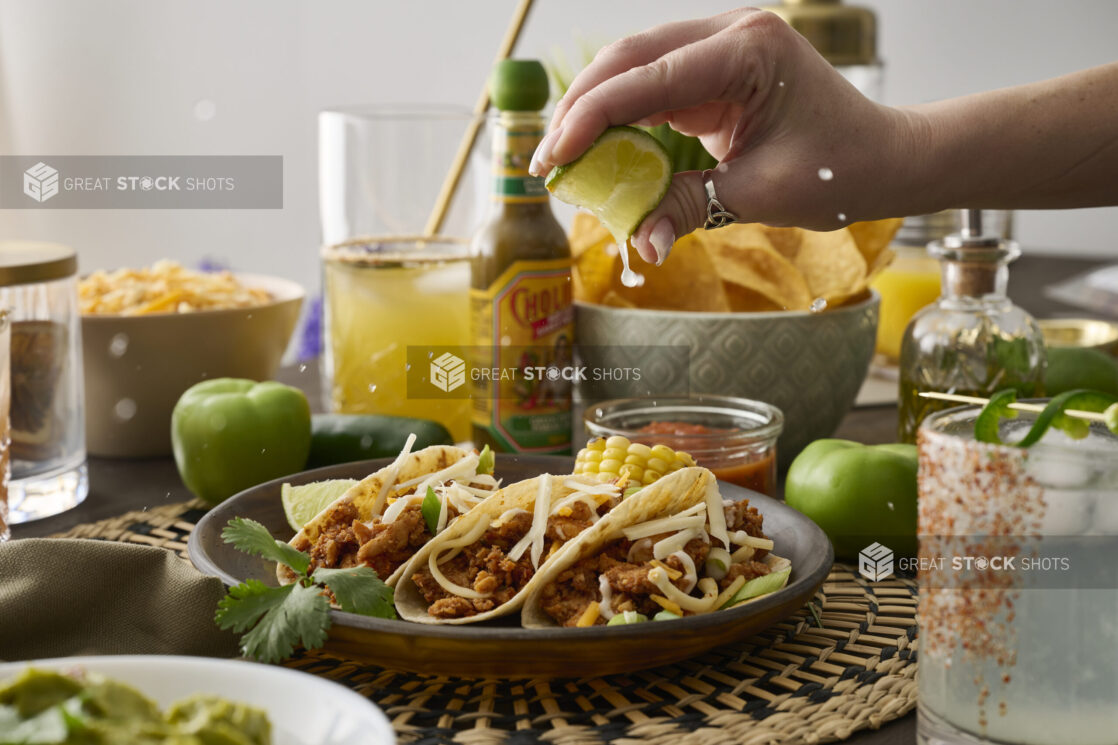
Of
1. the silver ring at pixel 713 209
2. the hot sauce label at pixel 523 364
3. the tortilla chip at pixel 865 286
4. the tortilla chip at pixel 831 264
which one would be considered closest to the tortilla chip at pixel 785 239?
the tortilla chip at pixel 831 264

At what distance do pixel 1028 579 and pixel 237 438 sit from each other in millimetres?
1025

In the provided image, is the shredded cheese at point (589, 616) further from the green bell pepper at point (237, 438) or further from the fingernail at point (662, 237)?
the green bell pepper at point (237, 438)

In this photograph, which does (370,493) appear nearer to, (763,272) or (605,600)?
(605,600)

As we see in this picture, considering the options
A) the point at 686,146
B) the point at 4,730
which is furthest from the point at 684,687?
the point at 686,146

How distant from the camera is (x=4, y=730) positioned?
59 cm

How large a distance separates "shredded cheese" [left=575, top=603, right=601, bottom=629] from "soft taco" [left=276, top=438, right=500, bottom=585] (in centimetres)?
18

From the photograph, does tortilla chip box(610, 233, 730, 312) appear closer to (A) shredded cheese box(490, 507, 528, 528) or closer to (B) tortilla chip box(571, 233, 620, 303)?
(B) tortilla chip box(571, 233, 620, 303)

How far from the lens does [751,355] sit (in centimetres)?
159

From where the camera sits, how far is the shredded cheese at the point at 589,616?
0.92m

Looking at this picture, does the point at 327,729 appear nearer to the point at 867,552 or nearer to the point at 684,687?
the point at 684,687

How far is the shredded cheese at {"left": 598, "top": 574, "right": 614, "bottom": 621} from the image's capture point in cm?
93

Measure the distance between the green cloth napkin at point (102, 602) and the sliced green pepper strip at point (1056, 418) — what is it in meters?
0.62

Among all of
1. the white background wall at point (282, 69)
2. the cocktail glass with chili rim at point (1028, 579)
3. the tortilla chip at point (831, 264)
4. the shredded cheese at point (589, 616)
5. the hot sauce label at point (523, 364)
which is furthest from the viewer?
the white background wall at point (282, 69)

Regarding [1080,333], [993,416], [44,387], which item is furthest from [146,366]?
[1080,333]
